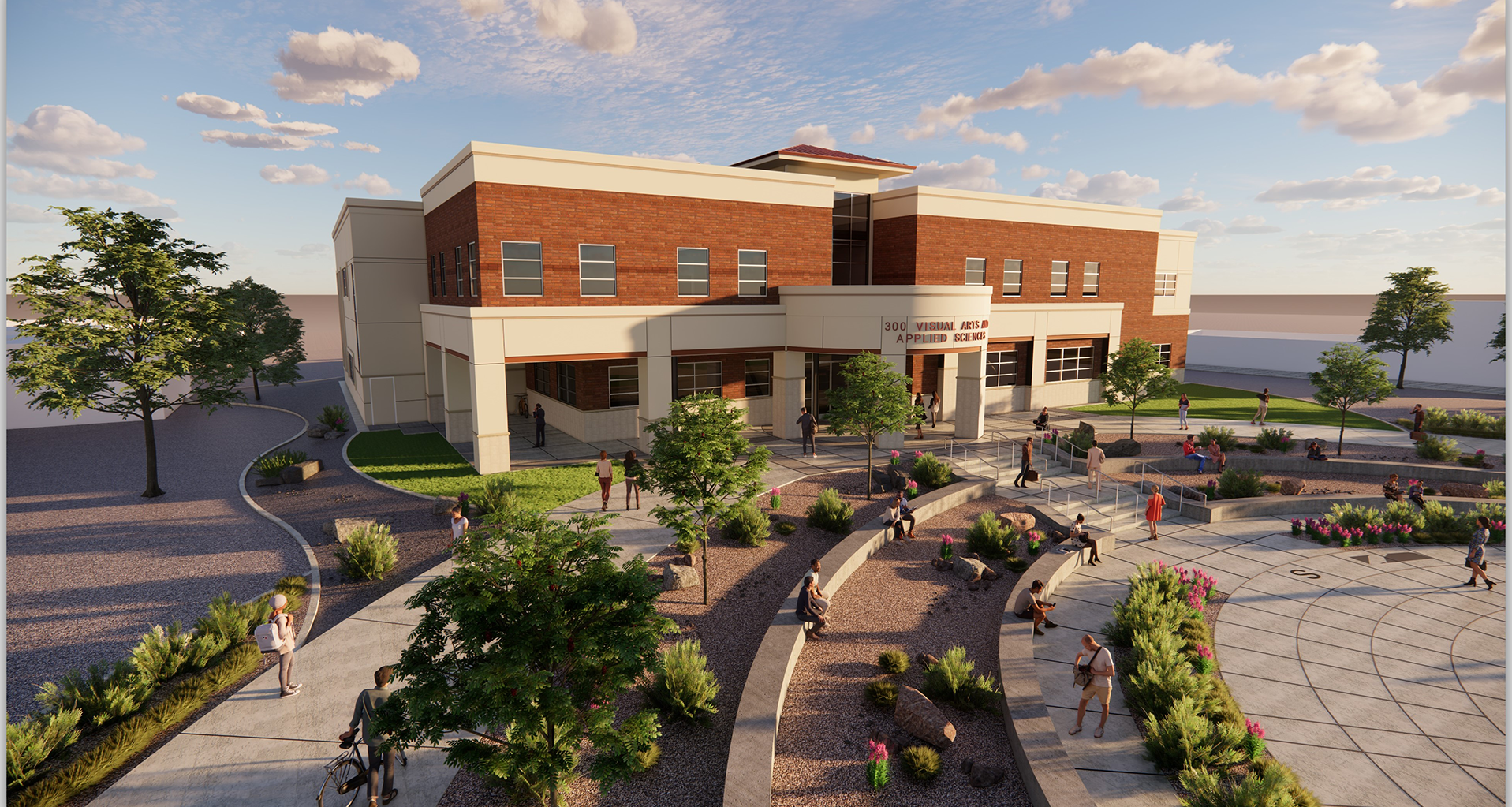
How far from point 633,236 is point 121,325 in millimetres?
16080

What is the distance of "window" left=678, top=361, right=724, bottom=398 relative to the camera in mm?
30281

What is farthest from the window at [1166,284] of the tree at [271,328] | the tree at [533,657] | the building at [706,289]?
the tree at [271,328]

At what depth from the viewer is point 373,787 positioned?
351 inches

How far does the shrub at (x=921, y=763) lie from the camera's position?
9672 millimetres

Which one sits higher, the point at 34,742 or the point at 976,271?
the point at 976,271

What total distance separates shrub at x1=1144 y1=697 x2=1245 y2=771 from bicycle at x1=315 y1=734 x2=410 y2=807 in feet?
33.7

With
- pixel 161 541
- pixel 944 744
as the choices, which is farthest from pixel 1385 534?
pixel 161 541

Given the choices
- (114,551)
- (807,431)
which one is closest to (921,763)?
(807,431)

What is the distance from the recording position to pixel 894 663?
12281 mm

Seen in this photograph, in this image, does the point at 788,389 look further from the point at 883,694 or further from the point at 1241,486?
the point at 883,694

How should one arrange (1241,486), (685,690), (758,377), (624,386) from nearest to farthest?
(685,690) → (1241,486) → (624,386) → (758,377)

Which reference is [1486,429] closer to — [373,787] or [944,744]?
[944,744]

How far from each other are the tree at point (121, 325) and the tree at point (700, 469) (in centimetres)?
1747

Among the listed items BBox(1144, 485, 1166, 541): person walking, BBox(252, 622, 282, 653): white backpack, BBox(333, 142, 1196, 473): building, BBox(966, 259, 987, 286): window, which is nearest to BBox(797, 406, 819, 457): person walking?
BBox(333, 142, 1196, 473): building
